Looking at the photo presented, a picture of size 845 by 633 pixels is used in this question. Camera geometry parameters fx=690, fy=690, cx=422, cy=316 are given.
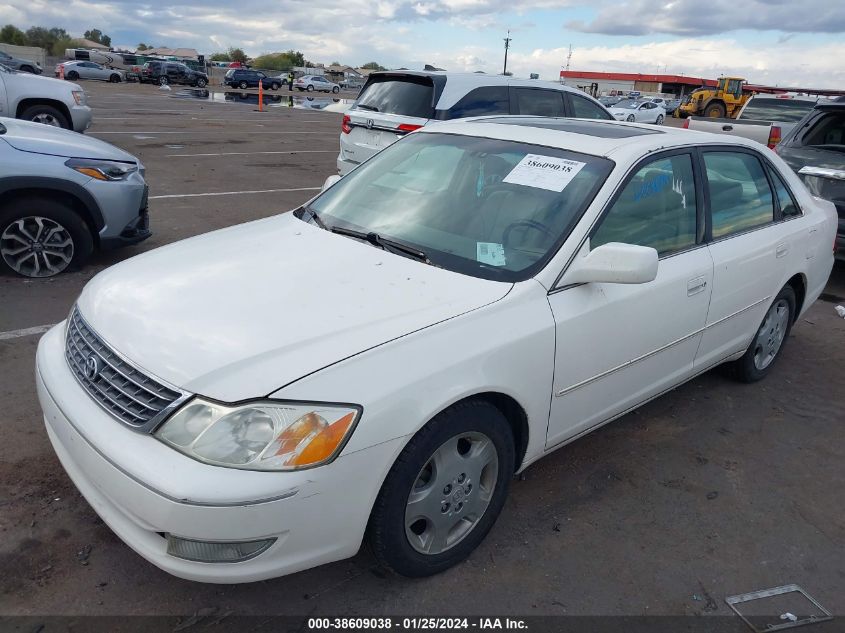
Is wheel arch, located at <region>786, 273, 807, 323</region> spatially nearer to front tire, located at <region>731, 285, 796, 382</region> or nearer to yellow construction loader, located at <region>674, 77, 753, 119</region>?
front tire, located at <region>731, 285, 796, 382</region>

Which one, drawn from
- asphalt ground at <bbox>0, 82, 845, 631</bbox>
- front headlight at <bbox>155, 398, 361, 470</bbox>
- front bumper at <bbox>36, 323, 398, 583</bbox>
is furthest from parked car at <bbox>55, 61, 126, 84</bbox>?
front headlight at <bbox>155, 398, 361, 470</bbox>

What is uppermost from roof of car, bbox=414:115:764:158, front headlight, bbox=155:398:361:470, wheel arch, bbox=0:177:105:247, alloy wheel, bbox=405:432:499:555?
roof of car, bbox=414:115:764:158

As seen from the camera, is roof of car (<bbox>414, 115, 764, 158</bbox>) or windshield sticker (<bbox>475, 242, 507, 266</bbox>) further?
roof of car (<bbox>414, 115, 764, 158</bbox>)

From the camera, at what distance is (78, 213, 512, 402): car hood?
88.7 inches

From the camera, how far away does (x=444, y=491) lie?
258cm

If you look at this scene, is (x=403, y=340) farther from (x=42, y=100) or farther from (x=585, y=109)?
(x=42, y=100)

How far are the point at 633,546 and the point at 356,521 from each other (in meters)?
1.34

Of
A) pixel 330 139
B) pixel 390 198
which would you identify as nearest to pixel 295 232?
pixel 390 198

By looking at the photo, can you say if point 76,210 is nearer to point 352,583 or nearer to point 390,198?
point 390,198

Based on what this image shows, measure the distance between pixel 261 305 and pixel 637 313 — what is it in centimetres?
169

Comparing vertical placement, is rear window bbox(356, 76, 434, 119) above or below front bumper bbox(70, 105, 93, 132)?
above

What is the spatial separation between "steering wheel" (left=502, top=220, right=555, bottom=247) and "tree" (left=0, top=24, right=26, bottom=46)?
111 meters

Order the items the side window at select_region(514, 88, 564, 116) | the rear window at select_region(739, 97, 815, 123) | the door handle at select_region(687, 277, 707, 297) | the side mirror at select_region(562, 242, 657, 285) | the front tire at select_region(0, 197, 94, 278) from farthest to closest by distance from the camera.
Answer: the rear window at select_region(739, 97, 815, 123) < the side window at select_region(514, 88, 564, 116) < the front tire at select_region(0, 197, 94, 278) < the door handle at select_region(687, 277, 707, 297) < the side mirror at select_region(562, 242, 657, 285)

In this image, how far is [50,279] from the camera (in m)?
5.60
